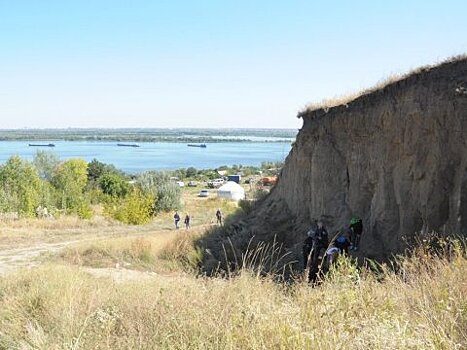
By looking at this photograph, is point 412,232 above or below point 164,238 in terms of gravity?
above

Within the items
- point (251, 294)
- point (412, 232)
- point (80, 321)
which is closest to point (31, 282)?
point (80, 321)

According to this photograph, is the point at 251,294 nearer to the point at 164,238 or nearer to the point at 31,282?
the point at 31,282

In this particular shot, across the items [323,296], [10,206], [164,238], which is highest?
[323,296]

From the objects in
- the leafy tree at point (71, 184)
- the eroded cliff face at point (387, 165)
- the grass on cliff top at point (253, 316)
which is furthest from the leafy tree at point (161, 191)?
the grass on cliff top at point (253, 316)

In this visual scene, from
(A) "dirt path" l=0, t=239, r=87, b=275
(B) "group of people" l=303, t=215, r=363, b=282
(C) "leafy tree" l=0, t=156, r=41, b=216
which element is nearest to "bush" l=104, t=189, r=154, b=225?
(C) "leafy tree" l=0, t=156, r=41, b=216

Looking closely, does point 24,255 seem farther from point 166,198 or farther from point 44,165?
point 44,165

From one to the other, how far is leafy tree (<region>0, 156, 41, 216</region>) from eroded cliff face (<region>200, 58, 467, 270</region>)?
43679 millimetres

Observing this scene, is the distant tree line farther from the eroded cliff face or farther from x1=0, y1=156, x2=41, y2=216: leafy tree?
the eroded cliff face

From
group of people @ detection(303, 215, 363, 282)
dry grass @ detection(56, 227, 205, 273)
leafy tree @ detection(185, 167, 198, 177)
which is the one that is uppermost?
group of people @ detection(303, 215, 363, 282)

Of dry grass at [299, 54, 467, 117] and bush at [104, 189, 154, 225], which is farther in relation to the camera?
bush at [104, 189, 154, 225]

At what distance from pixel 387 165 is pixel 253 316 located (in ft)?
35.8

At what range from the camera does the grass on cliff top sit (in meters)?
3.06

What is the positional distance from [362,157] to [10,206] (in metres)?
51.0

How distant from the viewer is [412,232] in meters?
12.0
